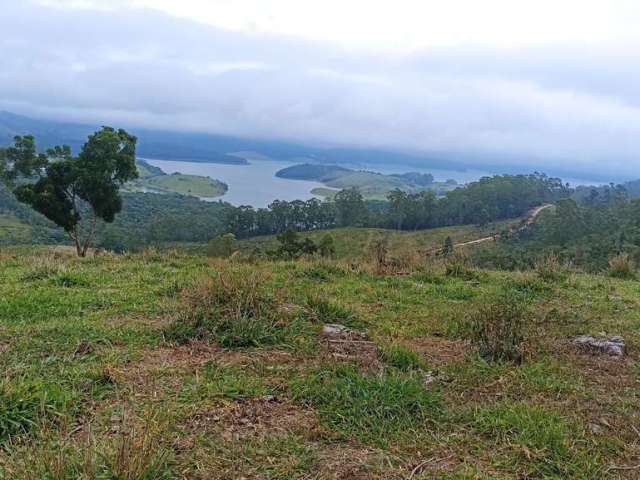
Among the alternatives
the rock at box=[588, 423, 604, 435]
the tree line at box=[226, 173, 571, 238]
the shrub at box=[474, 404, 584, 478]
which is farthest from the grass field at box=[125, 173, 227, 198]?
the rock at box=[588, 423, 604, 435]

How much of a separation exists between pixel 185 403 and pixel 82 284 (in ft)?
12.3

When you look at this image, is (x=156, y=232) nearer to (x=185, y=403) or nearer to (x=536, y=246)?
(x=536, y=246)

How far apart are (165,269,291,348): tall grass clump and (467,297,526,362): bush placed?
1.67 meters

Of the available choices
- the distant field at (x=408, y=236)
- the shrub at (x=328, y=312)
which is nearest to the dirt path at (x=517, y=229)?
the distant field at (x=408, y=236)

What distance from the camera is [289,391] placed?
330 centimetres

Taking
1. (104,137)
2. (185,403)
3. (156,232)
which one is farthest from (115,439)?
(156,232)

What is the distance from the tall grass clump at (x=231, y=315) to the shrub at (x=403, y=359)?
3.10ft

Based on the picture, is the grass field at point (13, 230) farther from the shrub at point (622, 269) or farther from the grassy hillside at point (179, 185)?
the shrub at point (622, 269)

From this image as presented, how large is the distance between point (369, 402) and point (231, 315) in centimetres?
174

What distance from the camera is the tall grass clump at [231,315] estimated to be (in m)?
4.18

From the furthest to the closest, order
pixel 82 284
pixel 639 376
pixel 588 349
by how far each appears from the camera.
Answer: pixel 82 284, pixel 588 349, pixel 639 376

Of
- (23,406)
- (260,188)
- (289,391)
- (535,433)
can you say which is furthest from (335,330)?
(260,188)

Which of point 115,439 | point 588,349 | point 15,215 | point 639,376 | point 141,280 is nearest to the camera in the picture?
point 115,439

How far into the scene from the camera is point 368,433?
9.25 feet
